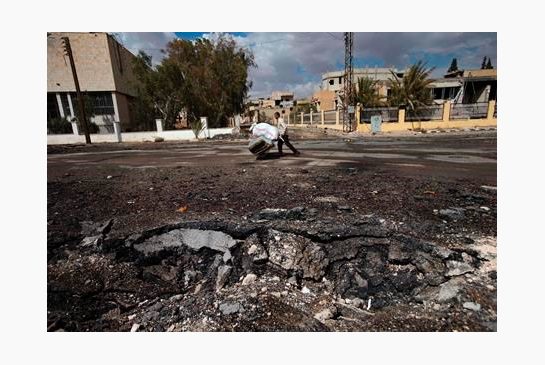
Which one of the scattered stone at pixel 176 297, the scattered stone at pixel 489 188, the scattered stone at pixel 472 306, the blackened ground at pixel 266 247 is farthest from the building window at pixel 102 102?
the scattered stone at pixel 472 306

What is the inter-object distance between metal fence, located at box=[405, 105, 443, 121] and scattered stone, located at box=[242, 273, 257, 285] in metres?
13.8

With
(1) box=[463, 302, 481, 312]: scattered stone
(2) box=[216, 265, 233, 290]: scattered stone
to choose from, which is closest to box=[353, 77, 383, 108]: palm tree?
(1) box=[463, 302, 481, 312]: scattered stone

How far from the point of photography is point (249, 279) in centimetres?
199

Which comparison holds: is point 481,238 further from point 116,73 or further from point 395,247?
point 116,73

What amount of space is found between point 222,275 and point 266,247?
404mm

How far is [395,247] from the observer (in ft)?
7.01

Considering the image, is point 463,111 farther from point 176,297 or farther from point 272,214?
Result: point 176,297

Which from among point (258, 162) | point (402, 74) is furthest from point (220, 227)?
point (402, 74)

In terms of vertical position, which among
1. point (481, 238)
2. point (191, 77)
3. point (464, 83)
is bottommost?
point (481, 238)

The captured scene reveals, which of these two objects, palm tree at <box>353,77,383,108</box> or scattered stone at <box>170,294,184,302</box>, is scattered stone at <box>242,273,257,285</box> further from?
palm tree at <box>353,77,383,108</box>

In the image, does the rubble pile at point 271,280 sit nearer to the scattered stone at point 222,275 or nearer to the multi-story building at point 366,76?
the scattered stone at point 222,275

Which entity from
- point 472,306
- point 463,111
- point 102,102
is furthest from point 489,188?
point 102,102

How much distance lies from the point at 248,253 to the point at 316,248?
0.55 metres

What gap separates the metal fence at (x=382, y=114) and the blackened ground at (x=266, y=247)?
11050 mm
